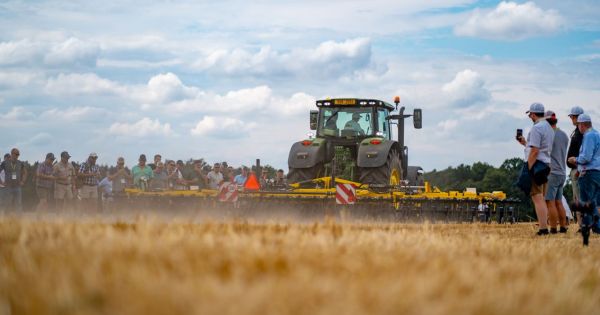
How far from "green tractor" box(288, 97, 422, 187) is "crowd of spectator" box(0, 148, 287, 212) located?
3.34 feet

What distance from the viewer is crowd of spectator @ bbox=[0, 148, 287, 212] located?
20.7 m

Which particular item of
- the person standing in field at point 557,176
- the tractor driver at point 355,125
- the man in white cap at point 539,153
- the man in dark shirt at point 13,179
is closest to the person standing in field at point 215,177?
the tractor driver at point 355,125

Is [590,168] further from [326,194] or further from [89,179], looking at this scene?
[89,179]

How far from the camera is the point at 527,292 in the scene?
4652mm

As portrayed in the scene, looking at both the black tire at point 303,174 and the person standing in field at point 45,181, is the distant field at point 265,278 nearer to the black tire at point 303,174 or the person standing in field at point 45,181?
the person standing in field at point 45,181

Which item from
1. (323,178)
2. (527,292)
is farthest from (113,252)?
(323,178)

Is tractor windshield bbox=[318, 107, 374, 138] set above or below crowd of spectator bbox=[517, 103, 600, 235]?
above

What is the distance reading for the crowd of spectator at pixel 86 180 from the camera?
67.9 feet

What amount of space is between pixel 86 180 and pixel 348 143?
→ 619cm

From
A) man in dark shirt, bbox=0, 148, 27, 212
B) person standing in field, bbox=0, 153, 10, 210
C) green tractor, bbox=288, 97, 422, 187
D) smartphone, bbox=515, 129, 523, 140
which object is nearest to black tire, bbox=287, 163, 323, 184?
green tractor, bbox=288, 97, 422, 187

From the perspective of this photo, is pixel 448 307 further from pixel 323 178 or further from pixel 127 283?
pixel 323 178

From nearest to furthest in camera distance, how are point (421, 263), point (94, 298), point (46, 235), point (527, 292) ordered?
1. point (94, 298)
2. point (527, 292)
3. point (421, 263)
4. point (46, 235)

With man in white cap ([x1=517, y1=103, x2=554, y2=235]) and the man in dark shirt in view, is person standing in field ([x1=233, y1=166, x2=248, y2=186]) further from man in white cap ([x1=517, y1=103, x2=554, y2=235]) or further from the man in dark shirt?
man in white cap ([x1=517, y1=103, x2=554, y2=235])

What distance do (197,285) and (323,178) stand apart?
18.5m
